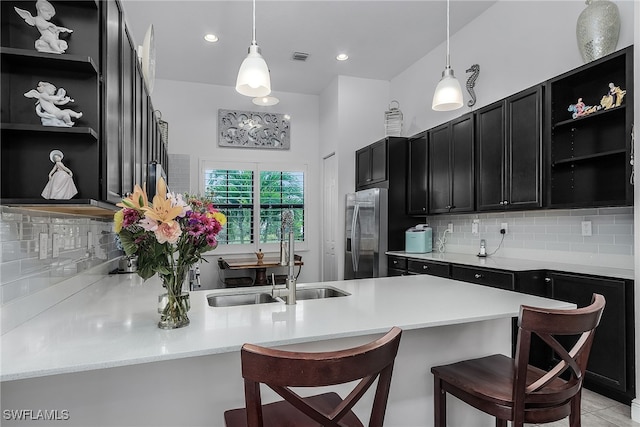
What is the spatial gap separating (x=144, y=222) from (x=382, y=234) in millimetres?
3719

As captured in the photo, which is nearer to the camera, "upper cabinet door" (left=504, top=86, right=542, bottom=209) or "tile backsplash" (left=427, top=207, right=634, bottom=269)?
"tile backsplash" (left=427, top=207, right=634, bottom=269)

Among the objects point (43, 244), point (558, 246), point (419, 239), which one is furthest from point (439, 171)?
point (43, 244)

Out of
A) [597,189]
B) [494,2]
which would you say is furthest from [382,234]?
[494,2]

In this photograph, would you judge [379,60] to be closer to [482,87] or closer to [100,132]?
[482,87]

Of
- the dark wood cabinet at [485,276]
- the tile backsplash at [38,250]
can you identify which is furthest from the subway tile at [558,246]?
the tile backsplash at [38,250]

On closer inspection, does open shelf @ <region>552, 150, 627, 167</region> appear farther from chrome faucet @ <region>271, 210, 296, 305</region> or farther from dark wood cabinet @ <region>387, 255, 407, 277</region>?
chrome faucet @ <region>271, 210, 296, 305</region>

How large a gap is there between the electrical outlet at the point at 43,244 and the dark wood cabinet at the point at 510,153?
326 cm

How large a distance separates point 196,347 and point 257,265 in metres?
4.07

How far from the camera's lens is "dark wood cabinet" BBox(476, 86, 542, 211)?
3.10m

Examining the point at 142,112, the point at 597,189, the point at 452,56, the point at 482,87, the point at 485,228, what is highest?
A: the point at 452,56

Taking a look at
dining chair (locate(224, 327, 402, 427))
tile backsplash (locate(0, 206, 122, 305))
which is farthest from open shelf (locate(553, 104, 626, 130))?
tile backsplash (locate(0, 206, 122, 305))

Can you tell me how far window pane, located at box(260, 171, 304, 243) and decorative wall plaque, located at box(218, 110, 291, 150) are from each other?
1.64 feet

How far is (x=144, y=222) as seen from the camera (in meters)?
1.21

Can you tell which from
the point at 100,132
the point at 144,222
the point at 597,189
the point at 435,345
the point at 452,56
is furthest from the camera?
the point at 452,56
